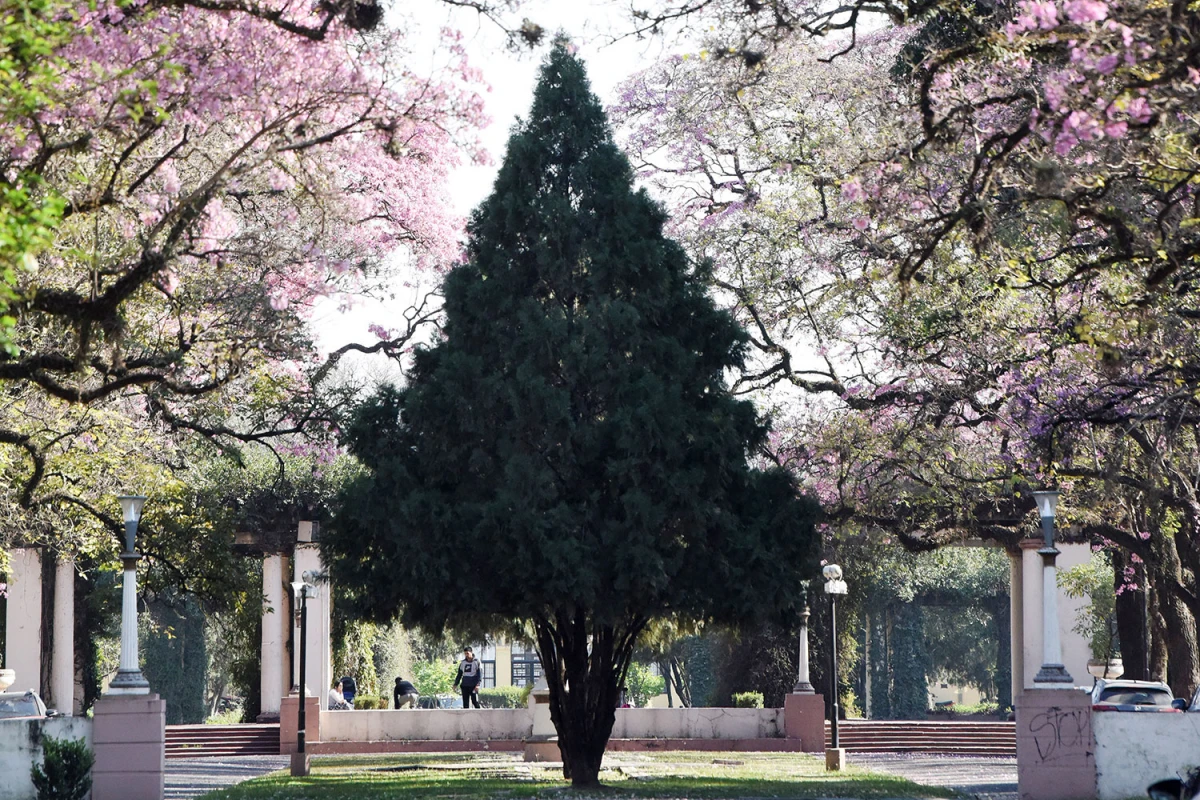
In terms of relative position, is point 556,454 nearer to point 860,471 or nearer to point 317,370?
point 317,370

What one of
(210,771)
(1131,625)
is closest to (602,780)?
(210,771)

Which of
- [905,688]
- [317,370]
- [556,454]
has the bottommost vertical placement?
[905,688]

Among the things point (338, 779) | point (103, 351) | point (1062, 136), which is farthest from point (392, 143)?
point (338, 779)

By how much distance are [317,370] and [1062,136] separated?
12047mm

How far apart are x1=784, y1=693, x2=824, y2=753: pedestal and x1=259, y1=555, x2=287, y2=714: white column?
12.3m

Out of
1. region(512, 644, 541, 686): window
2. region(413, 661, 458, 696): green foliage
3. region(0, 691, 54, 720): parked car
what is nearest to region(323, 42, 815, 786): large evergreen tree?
region(0, 691, 54, 720): parked car

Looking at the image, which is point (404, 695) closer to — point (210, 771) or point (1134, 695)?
point (210, 771)

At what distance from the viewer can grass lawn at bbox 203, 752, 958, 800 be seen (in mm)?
19078

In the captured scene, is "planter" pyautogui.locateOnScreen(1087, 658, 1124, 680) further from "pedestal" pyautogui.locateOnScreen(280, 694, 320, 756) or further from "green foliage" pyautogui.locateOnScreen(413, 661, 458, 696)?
"green foliage" pyautogui.locateOnScreen(413, 661, 458, 696)

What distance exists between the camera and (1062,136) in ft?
33.7

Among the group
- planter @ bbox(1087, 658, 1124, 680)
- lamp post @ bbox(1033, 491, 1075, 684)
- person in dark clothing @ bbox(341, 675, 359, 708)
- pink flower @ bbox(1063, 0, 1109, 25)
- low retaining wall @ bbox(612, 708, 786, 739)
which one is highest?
pink flower @ bbox(1063, 0, 1109, 25)

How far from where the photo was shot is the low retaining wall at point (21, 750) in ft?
56.3

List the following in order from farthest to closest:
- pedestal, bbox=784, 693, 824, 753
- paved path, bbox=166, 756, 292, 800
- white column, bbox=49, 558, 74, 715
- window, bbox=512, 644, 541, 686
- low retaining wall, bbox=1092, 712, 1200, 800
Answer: window, bbox=512, 644, 541, 686 < white column, bbox=49, 558, 74, 715 < pedestal, bbox=784, 693, 824, 753 < paved path, bbox=166, 756, 292, 800 < low retaining wall, bbox=1092, 712, 1200, 800

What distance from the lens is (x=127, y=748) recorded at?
17.6m
